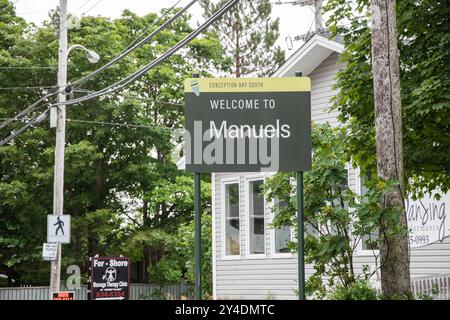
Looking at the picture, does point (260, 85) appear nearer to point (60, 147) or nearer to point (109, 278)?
point (109, 278)

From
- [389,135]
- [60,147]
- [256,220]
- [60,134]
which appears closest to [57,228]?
[60,147]

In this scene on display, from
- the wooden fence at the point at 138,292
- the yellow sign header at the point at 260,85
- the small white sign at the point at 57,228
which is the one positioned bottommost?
the wooden fence at the point at 138,292

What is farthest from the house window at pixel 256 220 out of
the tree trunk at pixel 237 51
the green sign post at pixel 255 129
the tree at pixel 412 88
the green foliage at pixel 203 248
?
the tree trunk at pixel 237 51

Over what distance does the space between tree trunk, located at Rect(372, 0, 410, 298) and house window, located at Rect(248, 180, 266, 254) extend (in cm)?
1272

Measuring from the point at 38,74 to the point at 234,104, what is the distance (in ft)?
83.4

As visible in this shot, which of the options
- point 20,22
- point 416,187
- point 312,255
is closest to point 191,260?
point 20,22

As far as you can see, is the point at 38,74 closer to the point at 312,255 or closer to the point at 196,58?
the point at 196,58

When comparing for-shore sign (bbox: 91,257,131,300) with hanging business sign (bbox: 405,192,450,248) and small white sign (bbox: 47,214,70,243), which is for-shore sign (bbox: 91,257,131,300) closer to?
small white sign (bbox: 47,214,70,243)

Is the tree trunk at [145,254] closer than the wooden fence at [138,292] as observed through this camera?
No

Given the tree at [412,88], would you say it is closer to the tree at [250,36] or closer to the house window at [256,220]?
the house window at [256,220]

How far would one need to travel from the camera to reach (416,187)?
47.9 feet

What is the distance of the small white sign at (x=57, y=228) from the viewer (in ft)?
74.8

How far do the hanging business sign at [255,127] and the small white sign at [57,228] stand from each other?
43.2 ft

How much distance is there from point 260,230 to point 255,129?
13281 millimetres
